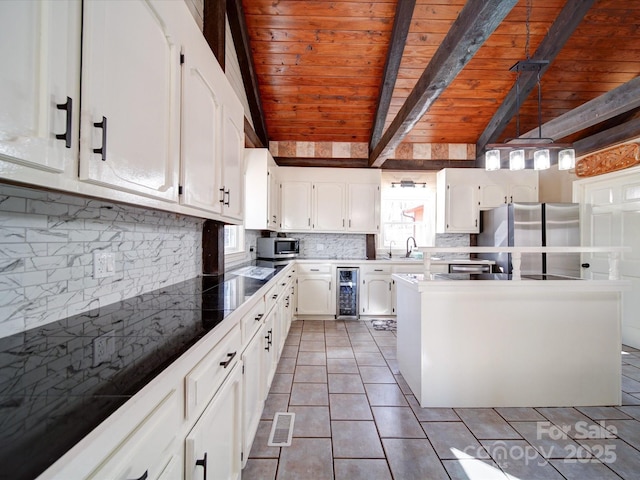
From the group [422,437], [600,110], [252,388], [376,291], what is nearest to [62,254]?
[252,388]

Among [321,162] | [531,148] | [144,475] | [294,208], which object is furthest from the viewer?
[321,162]

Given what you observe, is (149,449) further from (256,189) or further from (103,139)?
(256,189)

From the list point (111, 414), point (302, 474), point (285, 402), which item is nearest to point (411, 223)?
point (285, 402)

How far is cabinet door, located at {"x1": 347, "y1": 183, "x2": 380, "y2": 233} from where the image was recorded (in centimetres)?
444

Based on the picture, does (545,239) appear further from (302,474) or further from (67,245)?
(67,245)

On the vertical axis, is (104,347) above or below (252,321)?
above

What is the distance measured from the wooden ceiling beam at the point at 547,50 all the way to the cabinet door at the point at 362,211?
1.98 m

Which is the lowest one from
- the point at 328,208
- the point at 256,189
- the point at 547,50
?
the point at 328,208

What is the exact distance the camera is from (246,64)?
3230 millimetres

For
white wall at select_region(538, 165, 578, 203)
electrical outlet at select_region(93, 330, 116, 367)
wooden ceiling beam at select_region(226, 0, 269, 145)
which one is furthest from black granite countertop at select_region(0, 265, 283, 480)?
white wall at select_region(538, 165, 578, 203)

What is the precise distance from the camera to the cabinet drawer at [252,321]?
54.2 inches

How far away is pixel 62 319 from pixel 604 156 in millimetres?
5324

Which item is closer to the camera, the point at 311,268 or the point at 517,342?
the point at 517,342

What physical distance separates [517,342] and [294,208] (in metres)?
3.23
